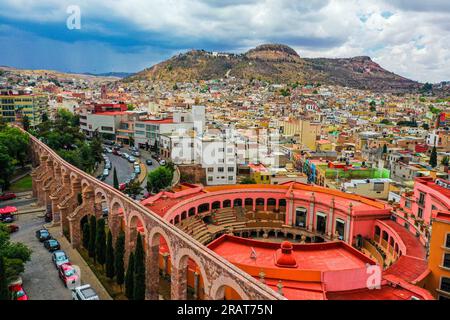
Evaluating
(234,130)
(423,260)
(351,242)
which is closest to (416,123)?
(234,130)

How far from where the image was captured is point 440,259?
2598cm

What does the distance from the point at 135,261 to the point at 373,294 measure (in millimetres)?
16561

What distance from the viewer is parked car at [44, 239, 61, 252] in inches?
1396

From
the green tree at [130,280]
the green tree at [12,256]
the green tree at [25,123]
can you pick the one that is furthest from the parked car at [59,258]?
Answer: the green tree at [25,123]

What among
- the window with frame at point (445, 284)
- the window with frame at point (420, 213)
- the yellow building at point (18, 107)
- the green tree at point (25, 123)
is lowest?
the window with frame at point (445, 284)

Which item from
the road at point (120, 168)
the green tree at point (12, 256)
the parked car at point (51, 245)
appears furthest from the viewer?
the road at point (120, 168)

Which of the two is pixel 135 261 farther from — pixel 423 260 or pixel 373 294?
pixel 423 260

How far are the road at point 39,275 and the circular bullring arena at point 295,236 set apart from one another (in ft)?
27.2

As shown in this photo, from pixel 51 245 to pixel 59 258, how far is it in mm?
3574

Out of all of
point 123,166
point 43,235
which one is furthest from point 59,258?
point 123,166

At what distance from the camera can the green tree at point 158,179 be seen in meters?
51.5

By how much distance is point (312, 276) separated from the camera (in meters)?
23.8

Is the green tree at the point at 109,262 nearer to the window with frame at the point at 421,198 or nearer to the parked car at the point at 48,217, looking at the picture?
the parked car at the point at 48,217

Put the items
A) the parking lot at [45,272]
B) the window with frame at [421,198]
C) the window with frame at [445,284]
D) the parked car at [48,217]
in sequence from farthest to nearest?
1. the parked car at [48,217]
2. the window with frame at [421,198]
3. the parking lot at [45,272]
4. the window with frame at [445,284]
